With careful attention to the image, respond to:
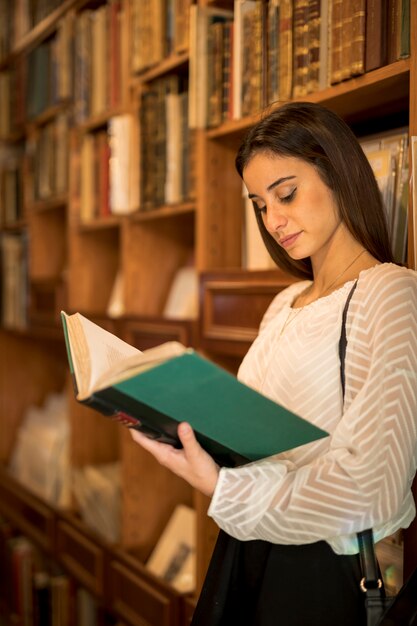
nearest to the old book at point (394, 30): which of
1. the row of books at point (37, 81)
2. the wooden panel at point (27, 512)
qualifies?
the row of books at point (37, 81)

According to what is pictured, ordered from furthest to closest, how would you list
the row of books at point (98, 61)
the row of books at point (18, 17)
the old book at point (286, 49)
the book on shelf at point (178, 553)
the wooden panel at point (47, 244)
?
the wooden panel at point (47, 244)
the row of books at point (18, 17)
the row of books at point (98, 61)
the book on shelf at point (178, 553)
the old book at point (286, 49)

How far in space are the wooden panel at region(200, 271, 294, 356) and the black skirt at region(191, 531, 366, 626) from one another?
0.59m

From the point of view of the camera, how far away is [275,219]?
1096mm

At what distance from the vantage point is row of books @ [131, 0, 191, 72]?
1.89m

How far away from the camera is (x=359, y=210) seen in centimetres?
107

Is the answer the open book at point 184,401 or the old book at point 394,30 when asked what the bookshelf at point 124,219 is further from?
the open book at point 184,401

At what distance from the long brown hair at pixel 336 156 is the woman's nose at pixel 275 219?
0.08m

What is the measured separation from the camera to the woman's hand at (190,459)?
945 mm

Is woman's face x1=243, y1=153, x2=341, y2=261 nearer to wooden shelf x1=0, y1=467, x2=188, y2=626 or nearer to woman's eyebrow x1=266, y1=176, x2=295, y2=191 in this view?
woman's eyebrow x1=266, y1=176, x2=295, y2=191

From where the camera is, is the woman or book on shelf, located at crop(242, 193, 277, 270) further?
book on shelf, located at crop(242, 193, 277, 270)

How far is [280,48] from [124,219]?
0.93 metres

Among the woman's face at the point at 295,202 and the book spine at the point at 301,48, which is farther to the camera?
the book spine at the point at 301,48

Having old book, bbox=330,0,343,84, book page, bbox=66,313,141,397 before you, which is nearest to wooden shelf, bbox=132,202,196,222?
old book, bbox=330,0,343,84

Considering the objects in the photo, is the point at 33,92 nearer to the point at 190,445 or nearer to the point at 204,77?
the point at 204,77
